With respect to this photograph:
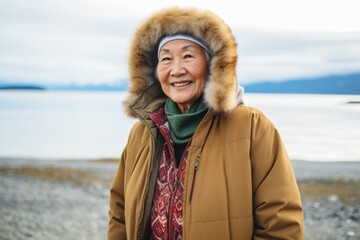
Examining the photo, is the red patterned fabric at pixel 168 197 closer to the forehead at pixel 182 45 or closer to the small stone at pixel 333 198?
the forehead at pixel 182 45

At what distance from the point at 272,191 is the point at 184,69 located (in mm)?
875

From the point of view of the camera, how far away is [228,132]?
86.4 inches

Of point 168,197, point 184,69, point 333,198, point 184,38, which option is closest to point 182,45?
point 184,38

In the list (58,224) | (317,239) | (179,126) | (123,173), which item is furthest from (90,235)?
(179,126)

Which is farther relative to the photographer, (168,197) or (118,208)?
(118,208)

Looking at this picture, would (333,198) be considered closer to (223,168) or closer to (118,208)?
(118,208)

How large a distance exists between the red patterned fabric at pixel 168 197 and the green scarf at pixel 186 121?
6 cm

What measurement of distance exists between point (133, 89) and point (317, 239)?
15.2 feet

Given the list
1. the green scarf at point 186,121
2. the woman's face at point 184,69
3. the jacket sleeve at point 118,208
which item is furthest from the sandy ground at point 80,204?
the woman's face at point 184,69

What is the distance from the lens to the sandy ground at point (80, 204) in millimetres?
6469

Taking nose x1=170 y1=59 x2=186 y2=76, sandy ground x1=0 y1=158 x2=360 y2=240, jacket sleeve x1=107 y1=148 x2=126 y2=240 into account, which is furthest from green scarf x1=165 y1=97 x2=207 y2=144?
sandy ground x1=0 y1=158 x2=360 y2=240

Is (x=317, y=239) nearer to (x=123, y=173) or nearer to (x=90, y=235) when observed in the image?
(x=90, y=235)

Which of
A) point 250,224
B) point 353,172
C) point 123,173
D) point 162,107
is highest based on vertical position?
point 162,107

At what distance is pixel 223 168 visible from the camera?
2129 millimetres
